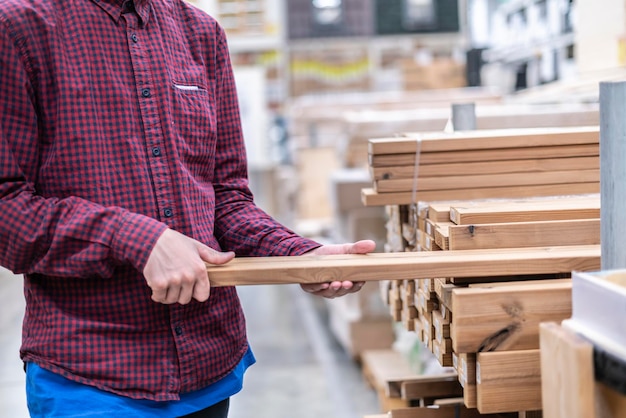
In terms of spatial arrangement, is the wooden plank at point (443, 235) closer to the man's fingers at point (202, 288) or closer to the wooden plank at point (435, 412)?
the wooden plank at point (435, 412)

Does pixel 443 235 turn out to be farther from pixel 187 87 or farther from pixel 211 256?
pixel 187 87

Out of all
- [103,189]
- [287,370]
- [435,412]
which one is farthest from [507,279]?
[287,370]

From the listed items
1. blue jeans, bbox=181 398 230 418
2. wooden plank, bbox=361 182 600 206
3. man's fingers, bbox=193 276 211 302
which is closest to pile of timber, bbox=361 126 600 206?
wooden plank, bbox=361 182 600 206

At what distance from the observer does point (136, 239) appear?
1.46 meters

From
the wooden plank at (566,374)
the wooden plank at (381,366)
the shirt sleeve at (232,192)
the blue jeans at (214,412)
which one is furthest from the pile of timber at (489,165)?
the wooden plank at (381,366)

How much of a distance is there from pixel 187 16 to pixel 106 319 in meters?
0.66

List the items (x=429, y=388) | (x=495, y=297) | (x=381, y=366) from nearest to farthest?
(x=495, y=297) → (x=429, y=388) → (x=381, y=366)

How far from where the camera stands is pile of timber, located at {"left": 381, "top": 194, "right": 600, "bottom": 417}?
143 cm

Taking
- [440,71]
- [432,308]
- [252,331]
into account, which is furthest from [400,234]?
[440,71]

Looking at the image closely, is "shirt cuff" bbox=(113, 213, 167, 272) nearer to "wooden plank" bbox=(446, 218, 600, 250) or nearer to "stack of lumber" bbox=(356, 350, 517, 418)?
"wooden plank" bbox=(446, 218, 600, 250)

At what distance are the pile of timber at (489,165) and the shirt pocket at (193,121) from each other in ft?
1.65

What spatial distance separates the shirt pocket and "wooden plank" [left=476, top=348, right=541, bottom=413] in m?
0.70

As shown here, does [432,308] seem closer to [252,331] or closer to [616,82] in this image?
[616,82]

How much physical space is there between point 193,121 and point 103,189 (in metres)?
0.25
